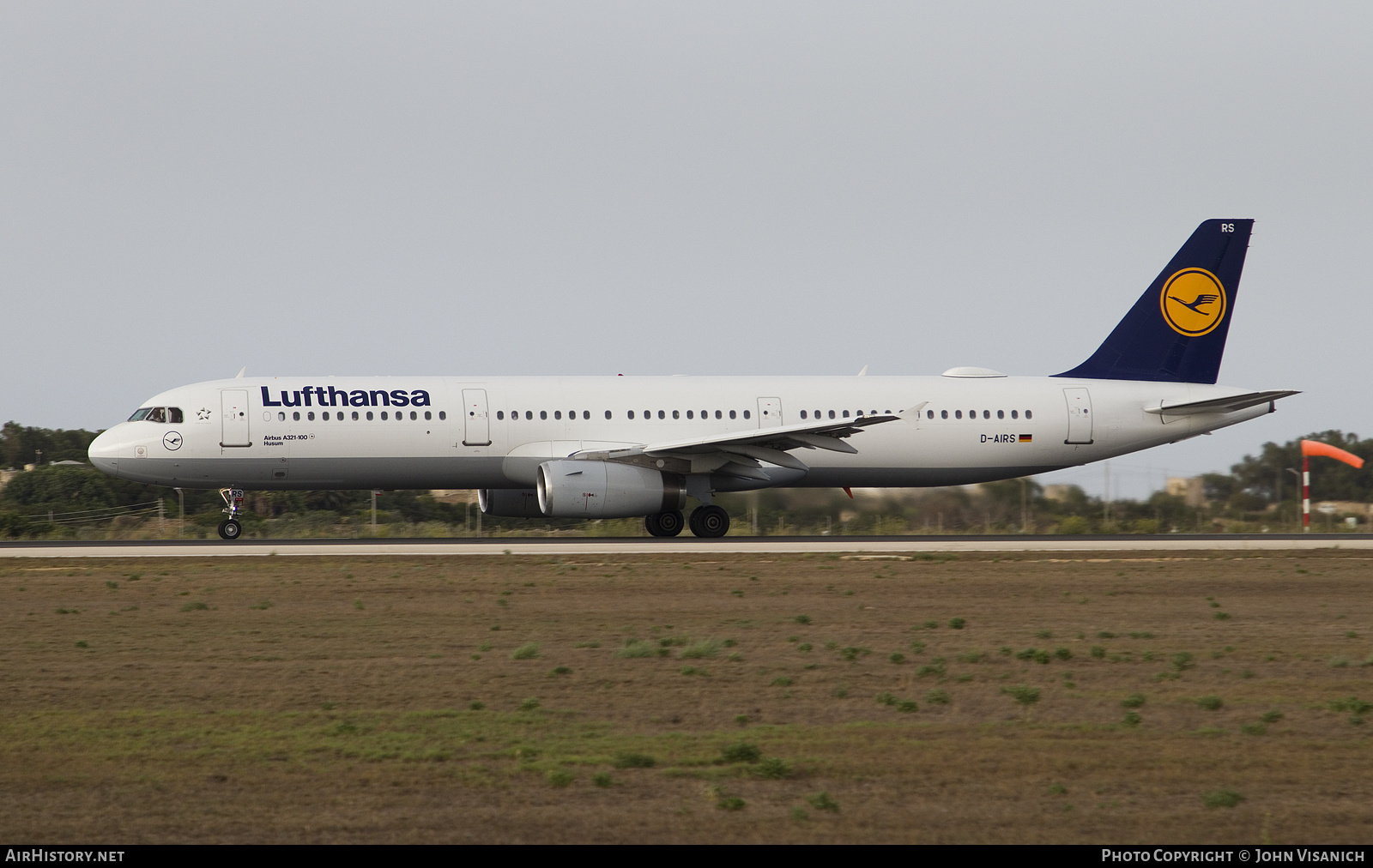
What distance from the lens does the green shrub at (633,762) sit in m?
7.76

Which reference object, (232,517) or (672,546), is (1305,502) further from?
(232,517)

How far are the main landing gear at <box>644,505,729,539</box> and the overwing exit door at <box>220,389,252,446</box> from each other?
329 inches

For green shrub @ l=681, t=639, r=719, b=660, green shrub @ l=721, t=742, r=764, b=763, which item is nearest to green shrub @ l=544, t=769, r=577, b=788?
green shrub @ l=721, t=742, r=764, b=763

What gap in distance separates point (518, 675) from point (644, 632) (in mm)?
2696

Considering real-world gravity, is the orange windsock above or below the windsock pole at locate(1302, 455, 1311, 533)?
above

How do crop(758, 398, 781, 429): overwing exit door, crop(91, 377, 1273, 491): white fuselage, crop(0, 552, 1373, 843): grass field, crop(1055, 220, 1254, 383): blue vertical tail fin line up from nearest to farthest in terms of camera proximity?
crop(0, 552, 1373, 843): grass field
crop(91, 377, 1273, 491): white fuselage
crop(758, 398, 781, 429): overwing exit door
crop(1055, 220, 1254, 383): blue vertical tail fin

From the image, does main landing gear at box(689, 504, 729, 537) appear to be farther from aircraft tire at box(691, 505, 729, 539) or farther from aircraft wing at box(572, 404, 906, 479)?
aircraft wing at box(572, 404, 906, 479)

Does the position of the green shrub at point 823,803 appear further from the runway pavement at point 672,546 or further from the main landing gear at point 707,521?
the main landing gear at point 707,521

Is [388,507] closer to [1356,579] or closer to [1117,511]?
[1117,511]

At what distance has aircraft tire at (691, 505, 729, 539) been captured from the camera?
27609mm

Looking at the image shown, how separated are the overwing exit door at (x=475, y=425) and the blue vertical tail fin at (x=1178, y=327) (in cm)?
1329

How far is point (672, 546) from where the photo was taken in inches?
981

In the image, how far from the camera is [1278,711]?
9.34 metres
